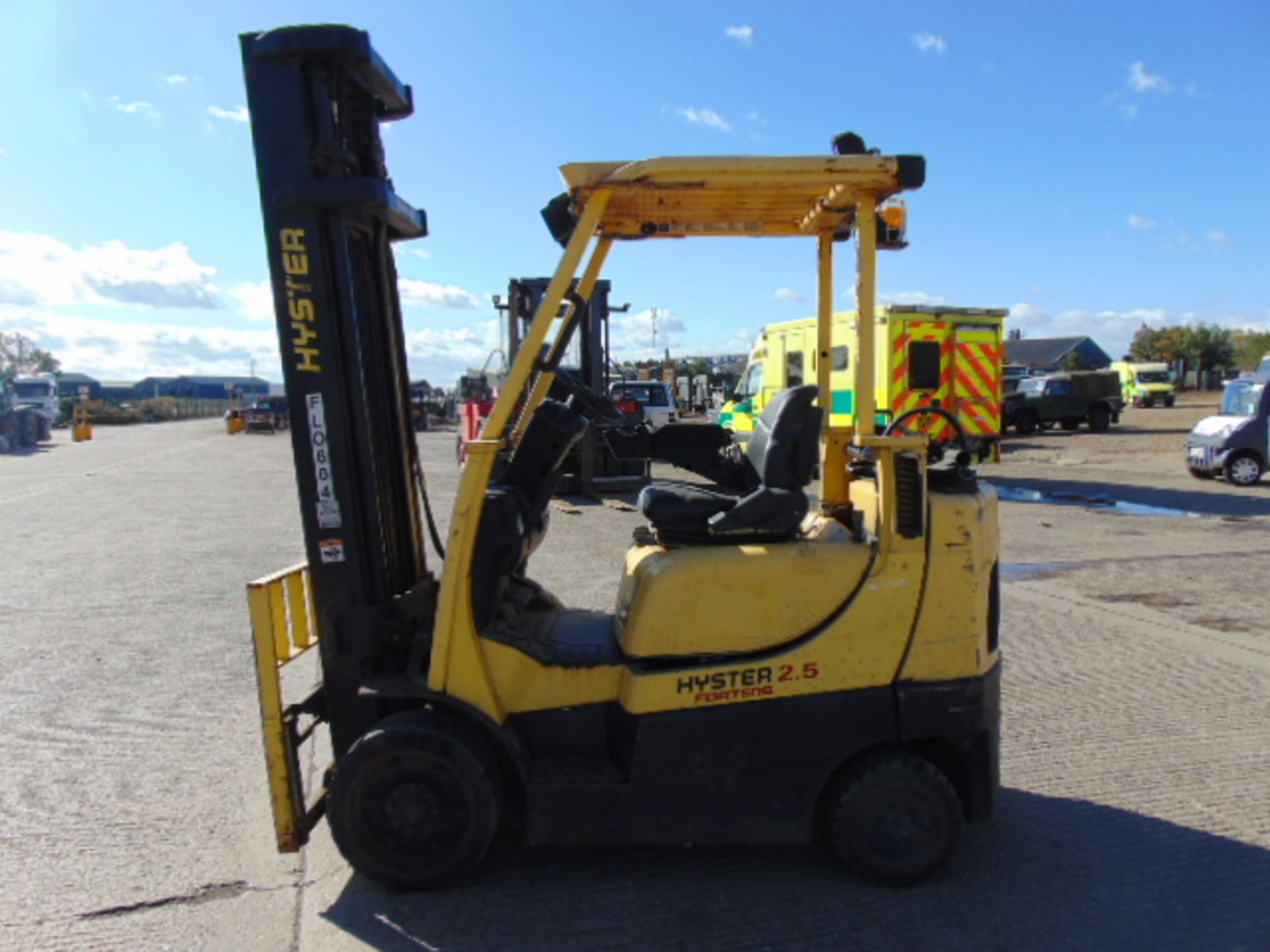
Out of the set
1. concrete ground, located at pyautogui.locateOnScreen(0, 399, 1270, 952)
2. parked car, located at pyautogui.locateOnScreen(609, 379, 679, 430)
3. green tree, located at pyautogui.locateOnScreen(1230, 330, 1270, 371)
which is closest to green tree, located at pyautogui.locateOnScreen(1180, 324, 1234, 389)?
green tree, located at pyautogui.locateOnScreen(1230, 330, 1270, 371)

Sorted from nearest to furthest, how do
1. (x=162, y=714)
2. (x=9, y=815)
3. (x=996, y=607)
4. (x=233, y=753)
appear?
(x=996, y=607) → (x=9, y=815) → (x=233, y=753) → (x=162, y=714)

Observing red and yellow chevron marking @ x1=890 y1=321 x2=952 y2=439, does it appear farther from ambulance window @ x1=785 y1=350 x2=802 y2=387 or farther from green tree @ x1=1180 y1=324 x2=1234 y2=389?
green tree @ x1=1180 y1=324 x2=1234 y2=389

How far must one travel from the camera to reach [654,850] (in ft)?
11.8

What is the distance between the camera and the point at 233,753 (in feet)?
15.3

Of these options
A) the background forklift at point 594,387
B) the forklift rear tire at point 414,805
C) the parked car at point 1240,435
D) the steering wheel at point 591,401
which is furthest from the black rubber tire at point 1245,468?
the forklift rear tire at point 414,805

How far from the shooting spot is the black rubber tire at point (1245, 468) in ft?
51.8

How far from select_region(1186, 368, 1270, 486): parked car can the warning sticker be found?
55.9ft

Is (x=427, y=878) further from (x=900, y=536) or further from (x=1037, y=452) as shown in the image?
(x=1037, y=452)

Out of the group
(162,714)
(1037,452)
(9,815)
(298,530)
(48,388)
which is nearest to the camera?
(9,815)

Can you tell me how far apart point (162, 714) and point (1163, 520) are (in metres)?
12.1

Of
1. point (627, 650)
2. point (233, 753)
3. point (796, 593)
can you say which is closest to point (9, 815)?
point (233, 753)

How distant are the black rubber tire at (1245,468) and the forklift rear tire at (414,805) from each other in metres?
16.9

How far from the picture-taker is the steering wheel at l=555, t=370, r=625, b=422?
3.58m

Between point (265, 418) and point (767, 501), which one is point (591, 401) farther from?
point (265, 418)
